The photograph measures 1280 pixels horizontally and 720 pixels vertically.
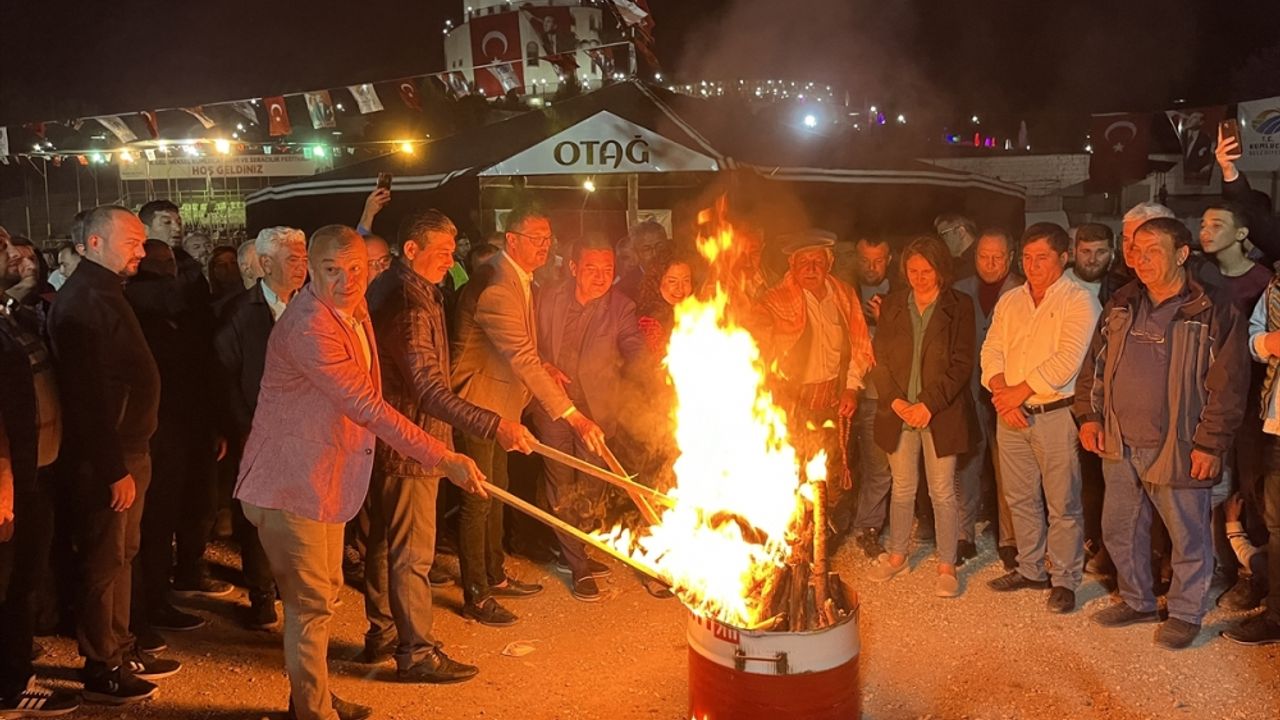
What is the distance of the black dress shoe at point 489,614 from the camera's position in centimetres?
582

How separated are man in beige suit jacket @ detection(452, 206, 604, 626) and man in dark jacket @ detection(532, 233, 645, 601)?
34 centimetres

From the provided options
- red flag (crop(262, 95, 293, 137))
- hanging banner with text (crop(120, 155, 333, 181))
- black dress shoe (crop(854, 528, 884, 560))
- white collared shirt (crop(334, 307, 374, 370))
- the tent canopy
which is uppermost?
hanging banner with text (crop(120, 155, 333, 181))

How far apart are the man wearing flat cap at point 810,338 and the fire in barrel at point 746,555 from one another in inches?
34.3

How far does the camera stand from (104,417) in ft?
14.9

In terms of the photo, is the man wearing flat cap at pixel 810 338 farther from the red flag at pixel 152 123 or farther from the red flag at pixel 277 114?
the red flag at pixel 152 123

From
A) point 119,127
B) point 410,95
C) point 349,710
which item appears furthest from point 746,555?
point 119,127

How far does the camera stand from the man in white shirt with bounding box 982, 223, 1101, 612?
19.0ft

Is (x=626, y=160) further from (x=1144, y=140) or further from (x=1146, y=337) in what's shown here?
(x=1144, y=140)

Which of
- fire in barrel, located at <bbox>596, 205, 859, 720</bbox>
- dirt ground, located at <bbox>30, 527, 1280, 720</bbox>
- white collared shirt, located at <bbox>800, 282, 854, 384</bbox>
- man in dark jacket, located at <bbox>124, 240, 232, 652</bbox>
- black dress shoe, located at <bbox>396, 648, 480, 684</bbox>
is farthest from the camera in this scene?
white collared shirt, located at <bbox>800, 282, 854, 384</bbox>

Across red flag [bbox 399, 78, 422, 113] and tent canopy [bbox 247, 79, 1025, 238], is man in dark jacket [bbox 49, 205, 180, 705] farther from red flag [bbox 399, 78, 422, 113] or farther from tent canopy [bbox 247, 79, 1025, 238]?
red flag [bbox 399, 78, 422, 113]


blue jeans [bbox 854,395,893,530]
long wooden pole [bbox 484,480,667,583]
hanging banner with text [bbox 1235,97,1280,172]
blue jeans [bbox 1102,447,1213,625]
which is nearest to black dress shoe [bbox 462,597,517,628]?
long wooden pole [bbox 484,480,667,583]

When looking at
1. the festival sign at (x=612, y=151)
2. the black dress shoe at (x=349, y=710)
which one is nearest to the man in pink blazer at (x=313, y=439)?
the black dress shoe at (x=349, y=710)

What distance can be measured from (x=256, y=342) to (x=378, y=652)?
6.41 ft

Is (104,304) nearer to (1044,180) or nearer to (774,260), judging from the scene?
(774,260)
